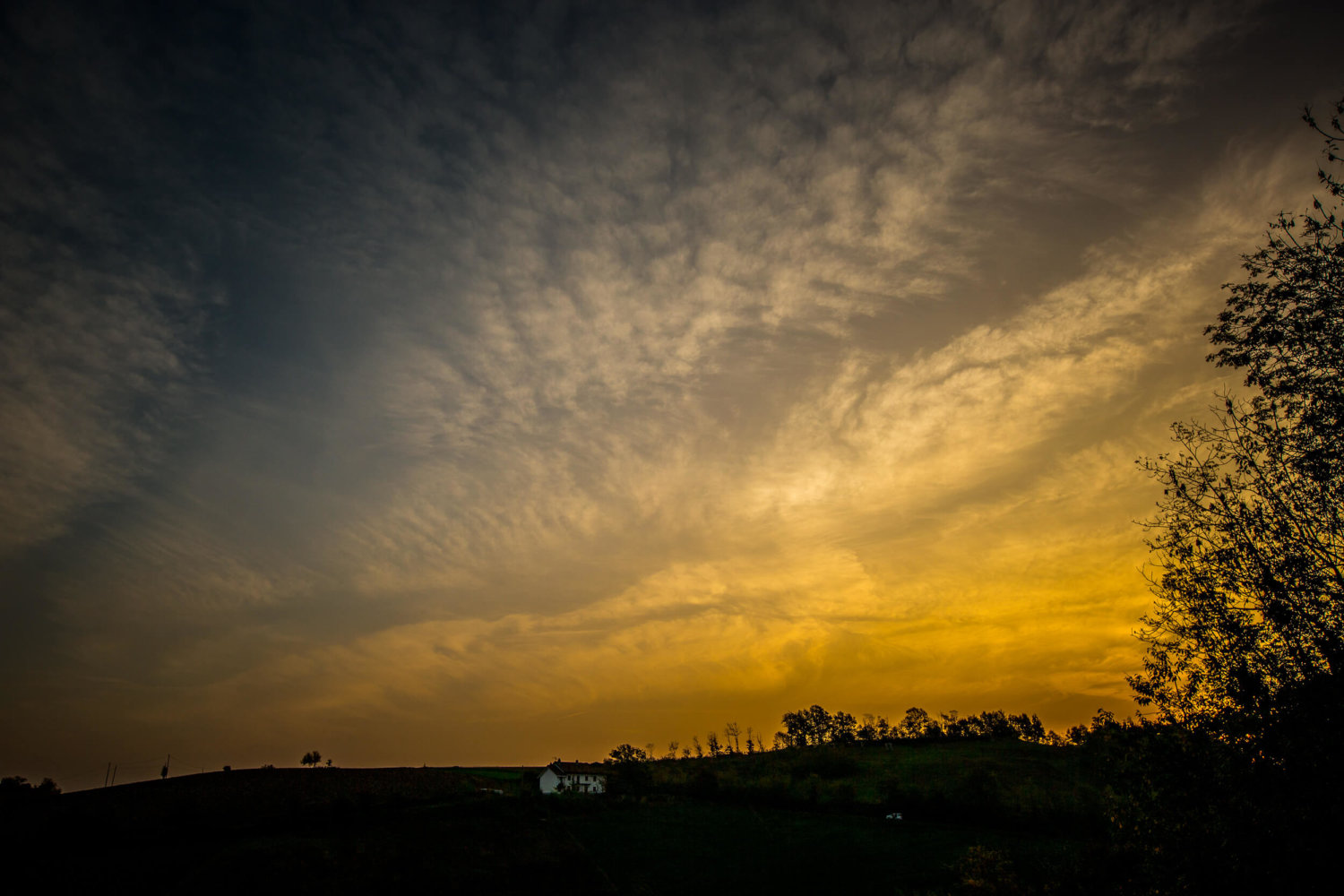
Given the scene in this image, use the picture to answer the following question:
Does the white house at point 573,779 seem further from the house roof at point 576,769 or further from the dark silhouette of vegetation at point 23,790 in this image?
the dark silhouette of vegetation at point 23,790

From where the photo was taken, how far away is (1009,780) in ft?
371

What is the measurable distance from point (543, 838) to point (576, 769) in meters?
78.8

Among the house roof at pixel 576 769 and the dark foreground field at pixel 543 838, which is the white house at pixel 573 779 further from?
the dark foreground field at pixel 543 838

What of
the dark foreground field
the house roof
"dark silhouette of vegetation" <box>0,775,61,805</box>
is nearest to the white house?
the house roof

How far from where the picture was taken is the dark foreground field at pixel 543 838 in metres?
62.2

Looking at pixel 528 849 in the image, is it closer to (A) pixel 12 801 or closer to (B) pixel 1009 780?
(A) pixel 12 801

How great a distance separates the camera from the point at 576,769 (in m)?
157

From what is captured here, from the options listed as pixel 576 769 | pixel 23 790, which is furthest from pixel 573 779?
pixel 23 790

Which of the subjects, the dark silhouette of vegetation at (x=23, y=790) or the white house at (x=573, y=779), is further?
the white house at (x=573, y=779)

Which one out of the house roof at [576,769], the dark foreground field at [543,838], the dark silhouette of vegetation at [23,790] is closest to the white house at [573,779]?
the house roof at [576,769]

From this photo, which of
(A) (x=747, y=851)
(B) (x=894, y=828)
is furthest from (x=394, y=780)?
(B) (x=894, y=828)

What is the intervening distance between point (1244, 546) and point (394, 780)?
5676 inches

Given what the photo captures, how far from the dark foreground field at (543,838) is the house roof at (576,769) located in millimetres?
34583

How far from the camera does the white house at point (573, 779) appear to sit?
146250 millimetres
